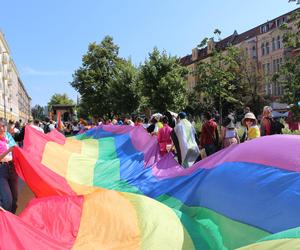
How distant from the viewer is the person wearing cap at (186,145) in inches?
449

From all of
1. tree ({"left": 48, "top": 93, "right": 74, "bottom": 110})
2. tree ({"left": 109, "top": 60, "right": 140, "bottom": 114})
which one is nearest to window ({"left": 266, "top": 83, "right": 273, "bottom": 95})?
tree ({"left": 109, "top": 60, "right": 140, "bottom": 114})

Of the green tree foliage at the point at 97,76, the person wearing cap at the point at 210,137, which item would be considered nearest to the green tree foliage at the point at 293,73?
the person wearing cap at the point at 210,137

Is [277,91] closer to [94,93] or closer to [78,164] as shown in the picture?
[94,93]

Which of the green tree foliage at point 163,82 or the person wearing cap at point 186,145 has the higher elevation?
the green tree foliage at point 163,82

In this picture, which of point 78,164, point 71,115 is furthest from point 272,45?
point 78,164

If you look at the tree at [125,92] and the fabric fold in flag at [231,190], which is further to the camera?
the tree at [125,92]

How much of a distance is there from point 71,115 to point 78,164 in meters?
39.9

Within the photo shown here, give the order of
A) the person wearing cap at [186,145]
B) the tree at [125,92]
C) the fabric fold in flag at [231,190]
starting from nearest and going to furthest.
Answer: the fabric fold in flag at [231,190]
the person wearing cap at [186,145]
the tree at [125,92]

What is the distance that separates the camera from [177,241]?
480 centimetres

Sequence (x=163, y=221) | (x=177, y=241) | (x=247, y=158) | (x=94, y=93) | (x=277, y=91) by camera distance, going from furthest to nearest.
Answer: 1. (x=277, y=91)
2. (x=94, y=93)
3. (x=247, y=158)
4. (x=163, y=221)
5. (x=177, y=241)

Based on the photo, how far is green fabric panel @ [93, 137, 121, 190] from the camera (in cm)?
956

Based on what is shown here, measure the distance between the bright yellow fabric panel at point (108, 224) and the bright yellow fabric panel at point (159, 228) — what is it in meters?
0.08

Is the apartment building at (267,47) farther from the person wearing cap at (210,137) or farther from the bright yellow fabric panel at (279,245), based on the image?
the bright yellow fabric panel at (279,245)

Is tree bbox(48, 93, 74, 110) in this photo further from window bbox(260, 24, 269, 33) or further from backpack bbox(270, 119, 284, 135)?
backpack bbox(270, 119, 284, 135)
